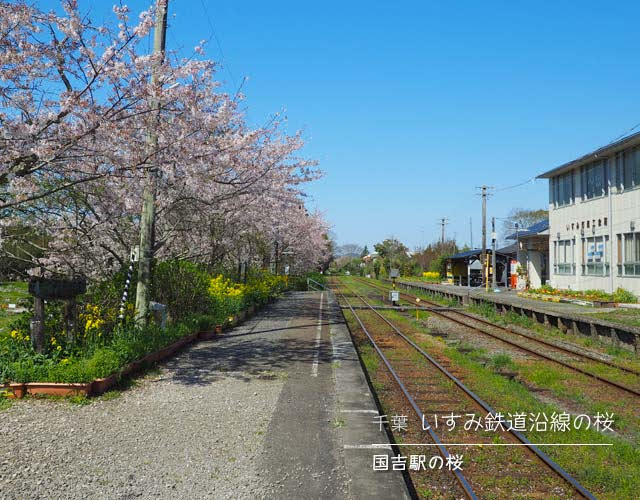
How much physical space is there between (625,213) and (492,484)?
2013cm

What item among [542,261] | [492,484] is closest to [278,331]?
[492,484]

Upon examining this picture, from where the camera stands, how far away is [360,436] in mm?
6191

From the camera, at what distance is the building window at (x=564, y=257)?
2816 cm

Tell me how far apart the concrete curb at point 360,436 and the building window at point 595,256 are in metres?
17.2

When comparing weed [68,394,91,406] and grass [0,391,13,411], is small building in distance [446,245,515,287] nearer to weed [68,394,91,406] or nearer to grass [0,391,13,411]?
weed [68,394,91,406]

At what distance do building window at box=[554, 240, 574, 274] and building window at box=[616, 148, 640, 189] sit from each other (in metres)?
5.56

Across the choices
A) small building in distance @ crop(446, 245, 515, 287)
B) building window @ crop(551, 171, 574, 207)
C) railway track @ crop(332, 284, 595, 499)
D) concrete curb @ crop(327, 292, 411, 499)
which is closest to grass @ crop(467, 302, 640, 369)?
railway track @ crop(332, 284, 595, 499)

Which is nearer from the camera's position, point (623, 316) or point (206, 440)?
point (206, 440)

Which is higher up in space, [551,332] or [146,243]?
[146,243]

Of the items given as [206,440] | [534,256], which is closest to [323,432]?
[206,440]

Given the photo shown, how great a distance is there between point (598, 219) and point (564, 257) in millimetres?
4504

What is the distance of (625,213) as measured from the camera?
885 inches

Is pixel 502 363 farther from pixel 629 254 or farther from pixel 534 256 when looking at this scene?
pixel 534 256

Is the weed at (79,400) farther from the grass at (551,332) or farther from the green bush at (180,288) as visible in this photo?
the grass at (551,332)
